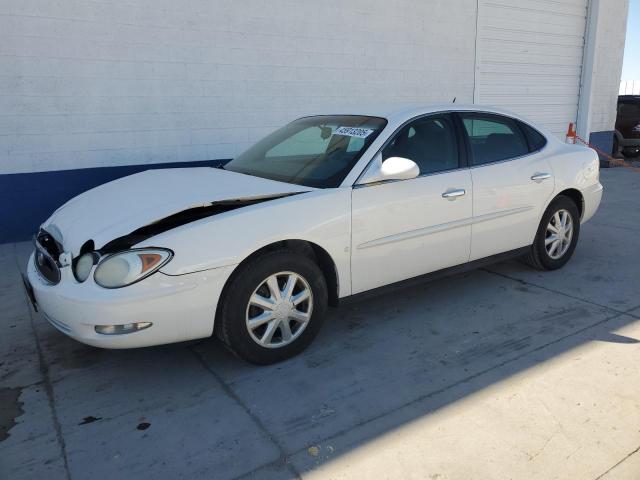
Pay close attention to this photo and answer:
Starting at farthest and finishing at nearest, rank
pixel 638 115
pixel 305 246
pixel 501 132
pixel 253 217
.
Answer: pixel 638 115, pixel 501 132, pixel 305 246, pixel 253 217

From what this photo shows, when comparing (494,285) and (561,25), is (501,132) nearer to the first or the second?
(494,285)

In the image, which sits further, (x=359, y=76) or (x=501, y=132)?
(x=359, y=76)

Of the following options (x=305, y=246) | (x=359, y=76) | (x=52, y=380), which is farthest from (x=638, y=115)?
(x=52, y=380)

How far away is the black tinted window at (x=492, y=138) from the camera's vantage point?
4098mm

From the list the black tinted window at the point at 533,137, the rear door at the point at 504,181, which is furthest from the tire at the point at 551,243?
the black tinted window at the point at 533,137

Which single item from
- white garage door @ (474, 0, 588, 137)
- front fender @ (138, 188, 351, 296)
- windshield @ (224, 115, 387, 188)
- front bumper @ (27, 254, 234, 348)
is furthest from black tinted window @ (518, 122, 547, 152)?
white garage door @ (474, 0, 588, 137)

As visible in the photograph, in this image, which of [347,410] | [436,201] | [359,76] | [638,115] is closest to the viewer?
[347,410]

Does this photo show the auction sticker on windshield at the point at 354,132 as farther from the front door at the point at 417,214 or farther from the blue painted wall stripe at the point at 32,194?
the blue painted wall stripe at the point at 32,194

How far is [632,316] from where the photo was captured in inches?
151

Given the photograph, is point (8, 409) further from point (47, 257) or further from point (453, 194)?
point (453, 194)

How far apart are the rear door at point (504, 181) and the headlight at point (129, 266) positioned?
92.1 inches

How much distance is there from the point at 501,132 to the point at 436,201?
1158mm

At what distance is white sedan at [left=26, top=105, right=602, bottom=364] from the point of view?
110 inches

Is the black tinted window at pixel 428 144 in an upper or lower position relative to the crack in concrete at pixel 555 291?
upper
